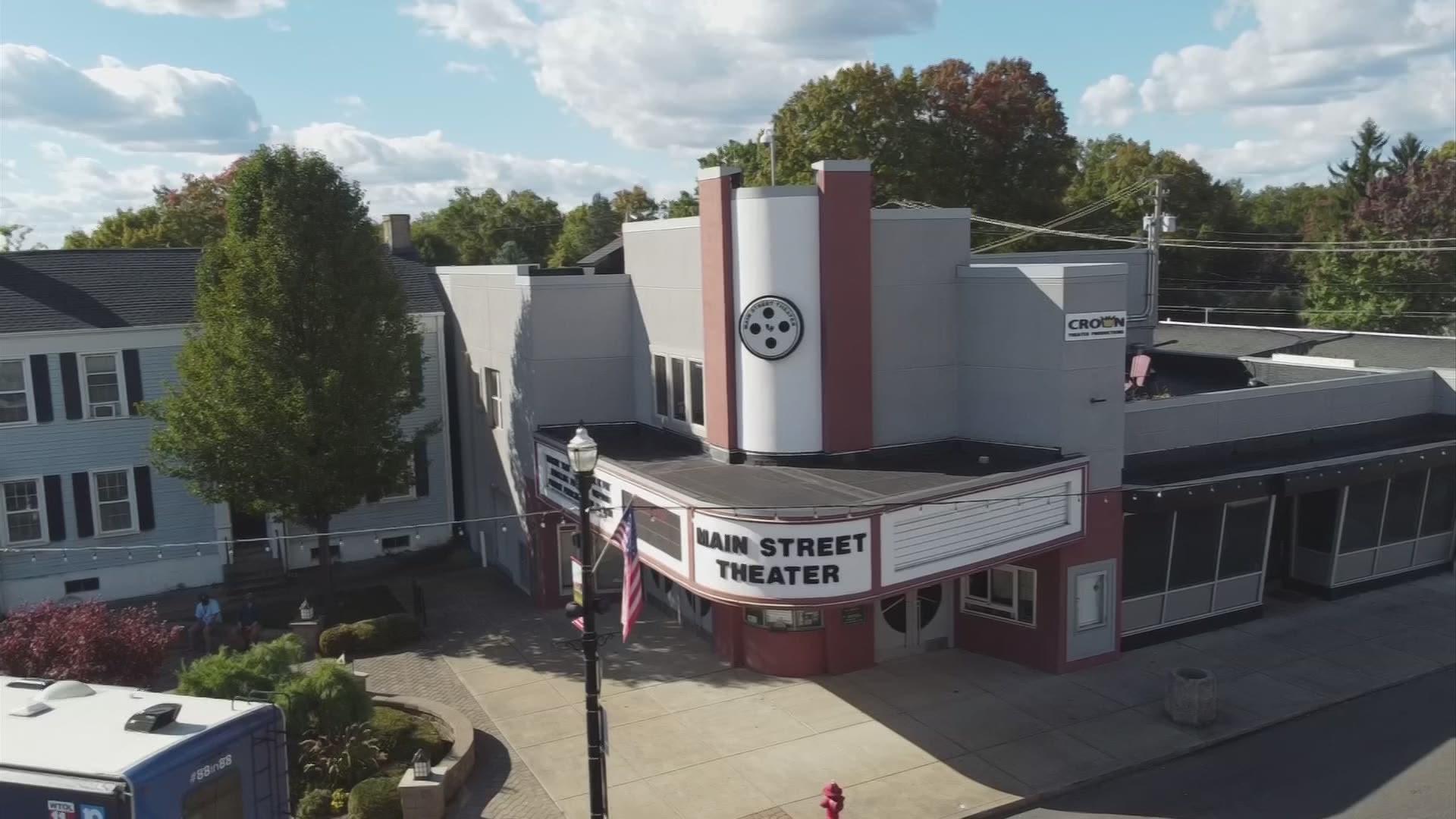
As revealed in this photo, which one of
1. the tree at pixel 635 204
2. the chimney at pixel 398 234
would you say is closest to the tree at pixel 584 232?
the tree at pixel 635 204

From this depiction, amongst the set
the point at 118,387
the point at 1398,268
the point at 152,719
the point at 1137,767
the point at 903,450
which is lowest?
the point at 1137,767

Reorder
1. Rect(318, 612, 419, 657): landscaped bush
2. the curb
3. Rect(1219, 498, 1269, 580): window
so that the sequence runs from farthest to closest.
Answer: Rect(318, 612, 419, 657): landscaped bush
Rect(1219, 498, 1269, 580): window
the curb

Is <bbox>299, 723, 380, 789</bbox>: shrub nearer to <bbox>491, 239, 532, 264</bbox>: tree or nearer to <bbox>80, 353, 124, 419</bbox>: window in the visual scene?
<bbox>80, 353, 124, 419</bbox>: window

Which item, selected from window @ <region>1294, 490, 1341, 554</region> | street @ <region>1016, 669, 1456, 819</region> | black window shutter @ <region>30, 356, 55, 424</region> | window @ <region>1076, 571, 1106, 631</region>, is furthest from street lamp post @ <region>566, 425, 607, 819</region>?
black window shutter @ <region>30, 356, 55, 424</region>

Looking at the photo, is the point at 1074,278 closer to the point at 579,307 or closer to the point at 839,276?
the point at 839,276

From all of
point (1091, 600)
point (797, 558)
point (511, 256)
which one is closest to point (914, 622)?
point (1091, 600)

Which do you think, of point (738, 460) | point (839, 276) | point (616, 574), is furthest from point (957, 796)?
point (616, 574)

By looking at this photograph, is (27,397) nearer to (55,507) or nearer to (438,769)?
(55,507)
